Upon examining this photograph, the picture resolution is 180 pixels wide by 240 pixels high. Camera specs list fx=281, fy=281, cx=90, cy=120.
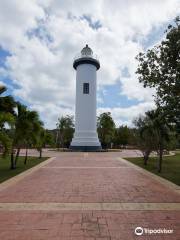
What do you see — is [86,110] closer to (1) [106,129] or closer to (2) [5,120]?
(1) [106,129]

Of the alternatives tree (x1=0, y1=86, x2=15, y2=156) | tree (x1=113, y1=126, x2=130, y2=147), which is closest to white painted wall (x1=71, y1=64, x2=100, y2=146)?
tree (x1=113, y1=126, x2=130, y2=147)

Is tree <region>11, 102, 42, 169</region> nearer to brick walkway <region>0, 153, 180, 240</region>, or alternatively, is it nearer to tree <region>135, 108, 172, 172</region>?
brick walkway <region>0, 153, 180, 240</region>

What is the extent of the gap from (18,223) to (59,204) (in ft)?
6.87

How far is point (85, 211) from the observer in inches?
297

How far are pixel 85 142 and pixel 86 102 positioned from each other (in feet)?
20.1

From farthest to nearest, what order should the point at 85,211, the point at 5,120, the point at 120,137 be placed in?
the point at 120,137 → the point at 5,120 → the point at 85,211

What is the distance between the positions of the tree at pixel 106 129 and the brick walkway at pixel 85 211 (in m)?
45.4

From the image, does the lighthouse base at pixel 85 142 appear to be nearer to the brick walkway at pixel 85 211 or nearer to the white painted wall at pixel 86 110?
the white painted wall at pixel 86 110

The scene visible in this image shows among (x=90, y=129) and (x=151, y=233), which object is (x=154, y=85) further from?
(x=90, y=129)

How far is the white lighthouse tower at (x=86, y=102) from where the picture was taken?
42.1 m

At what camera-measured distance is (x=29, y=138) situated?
66.5 feet

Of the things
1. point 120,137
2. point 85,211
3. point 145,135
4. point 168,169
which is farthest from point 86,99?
point 85,211

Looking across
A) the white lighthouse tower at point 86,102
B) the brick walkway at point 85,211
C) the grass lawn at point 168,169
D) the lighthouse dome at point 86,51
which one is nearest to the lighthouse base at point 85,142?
the white lighthouse tower at point 86,102

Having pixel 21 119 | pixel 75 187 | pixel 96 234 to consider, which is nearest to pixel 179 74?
pixel 75 187
